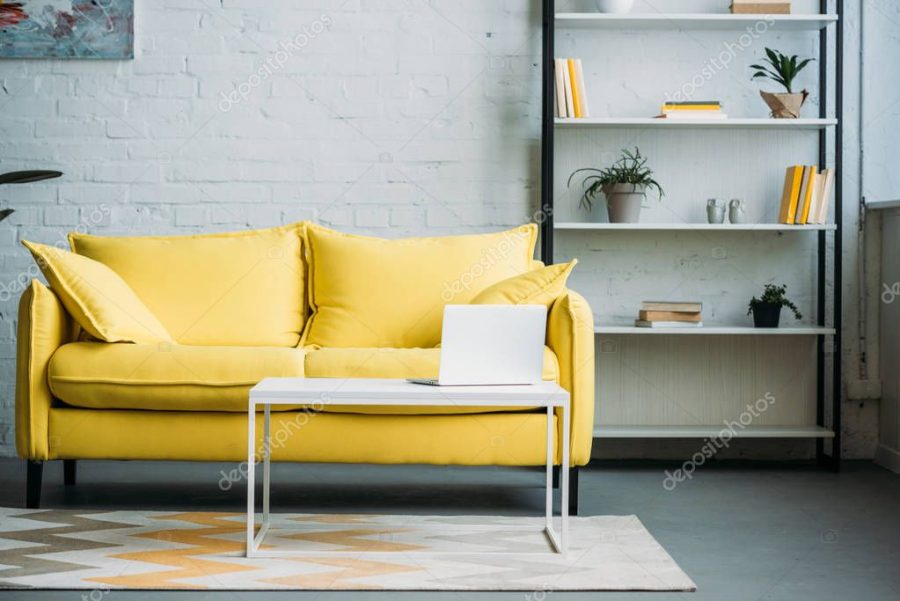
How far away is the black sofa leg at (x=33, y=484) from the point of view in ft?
9.69

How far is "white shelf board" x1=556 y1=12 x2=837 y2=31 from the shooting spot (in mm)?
3818

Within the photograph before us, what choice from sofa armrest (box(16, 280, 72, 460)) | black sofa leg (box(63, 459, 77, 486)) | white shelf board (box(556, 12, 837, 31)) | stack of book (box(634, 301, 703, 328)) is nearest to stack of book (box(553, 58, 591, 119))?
white shelf board (box(556, 12, 837, 31))

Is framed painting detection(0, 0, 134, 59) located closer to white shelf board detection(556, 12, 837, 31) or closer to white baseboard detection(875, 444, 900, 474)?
white shelf board detection(556, 12, 837, 31)

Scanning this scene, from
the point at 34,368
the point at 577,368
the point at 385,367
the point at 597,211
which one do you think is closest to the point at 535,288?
the point at 577,368

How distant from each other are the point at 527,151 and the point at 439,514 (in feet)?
5.43

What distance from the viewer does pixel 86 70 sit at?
4012 millimetres

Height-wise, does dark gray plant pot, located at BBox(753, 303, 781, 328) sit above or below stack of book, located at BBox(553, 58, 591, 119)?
below

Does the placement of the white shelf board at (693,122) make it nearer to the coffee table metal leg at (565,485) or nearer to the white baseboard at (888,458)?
the white baseboard at (888,458)

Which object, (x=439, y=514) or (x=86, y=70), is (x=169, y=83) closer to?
(x=86, y=70)

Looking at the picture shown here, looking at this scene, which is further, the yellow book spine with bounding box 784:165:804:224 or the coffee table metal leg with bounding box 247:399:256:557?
the yellow book spine with bounding box 784:165:804:224

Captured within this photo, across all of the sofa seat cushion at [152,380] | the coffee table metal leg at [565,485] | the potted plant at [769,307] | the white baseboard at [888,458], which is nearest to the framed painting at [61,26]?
the sofa seat cushion at [152,380]

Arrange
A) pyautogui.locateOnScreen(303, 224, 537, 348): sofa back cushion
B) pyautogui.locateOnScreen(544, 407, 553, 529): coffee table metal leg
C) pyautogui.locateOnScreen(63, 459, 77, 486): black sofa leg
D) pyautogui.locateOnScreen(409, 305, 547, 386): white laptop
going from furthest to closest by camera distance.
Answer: pyautogui.locateOnScreen(303, 224, 537, 348): sofa back cushion → pyautogui.locateOnScreen(63, 459, 77, 486): black sofa leg → pyautogui.locateOnScreen(544, 407, 553, 529): coffee table metal leg → pyautogui.locateOnScreen(409, 305, 547, 386): white laptop

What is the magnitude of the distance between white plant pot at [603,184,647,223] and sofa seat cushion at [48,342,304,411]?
1.54 m

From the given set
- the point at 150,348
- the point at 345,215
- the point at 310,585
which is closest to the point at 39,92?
the point at 345,215
